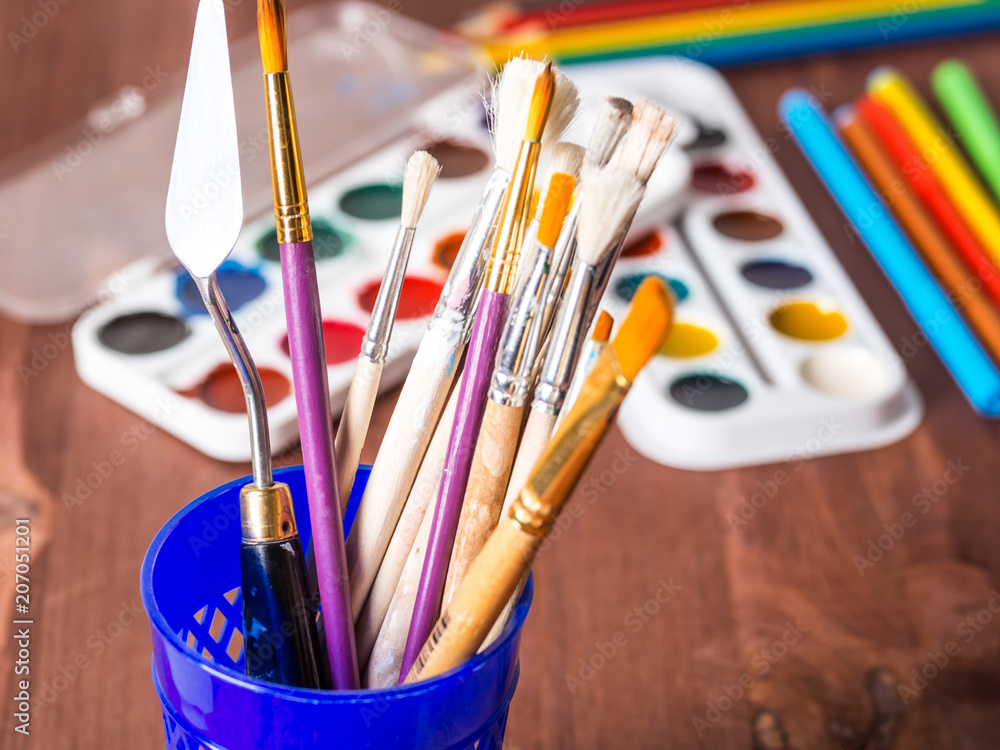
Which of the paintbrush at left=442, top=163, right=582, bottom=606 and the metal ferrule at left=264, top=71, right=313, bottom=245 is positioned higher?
the metal ferrule at left=264, top=71, right=313, bottom=245

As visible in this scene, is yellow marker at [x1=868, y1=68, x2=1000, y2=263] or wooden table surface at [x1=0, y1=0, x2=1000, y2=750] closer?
wooden table surface at [x1=0, y1=0, x2=1000, y2=750]

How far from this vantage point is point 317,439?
31 cm

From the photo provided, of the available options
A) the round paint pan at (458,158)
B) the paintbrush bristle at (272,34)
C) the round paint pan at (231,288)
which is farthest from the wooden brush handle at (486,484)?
the round paint pan at (458,158)

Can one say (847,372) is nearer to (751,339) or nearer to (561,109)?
(751,339)

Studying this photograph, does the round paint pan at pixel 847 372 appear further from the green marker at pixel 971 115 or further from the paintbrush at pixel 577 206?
the paintbrush at pixel 577 206

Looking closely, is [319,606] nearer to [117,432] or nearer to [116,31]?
[117,432]

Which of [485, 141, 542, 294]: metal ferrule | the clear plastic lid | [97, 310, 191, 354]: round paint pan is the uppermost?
[485, 141, 542, 294]: metal ferrule

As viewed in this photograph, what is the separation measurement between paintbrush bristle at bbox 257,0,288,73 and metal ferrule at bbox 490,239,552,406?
9cm

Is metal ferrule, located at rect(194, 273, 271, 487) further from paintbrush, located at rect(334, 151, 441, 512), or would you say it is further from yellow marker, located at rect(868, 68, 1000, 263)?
yellow marker, located at rect(868, 68, 1000, 263)

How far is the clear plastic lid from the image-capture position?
0.73 metres

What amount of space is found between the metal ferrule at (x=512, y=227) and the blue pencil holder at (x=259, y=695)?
91mm

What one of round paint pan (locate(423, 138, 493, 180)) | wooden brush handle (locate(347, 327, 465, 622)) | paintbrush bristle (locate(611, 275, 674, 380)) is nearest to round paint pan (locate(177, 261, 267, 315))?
round paint pan (locate(423, 138, 493, 180))

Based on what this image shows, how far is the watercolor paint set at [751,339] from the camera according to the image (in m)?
0.65

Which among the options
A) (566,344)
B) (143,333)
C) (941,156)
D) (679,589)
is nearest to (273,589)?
(566,344)
